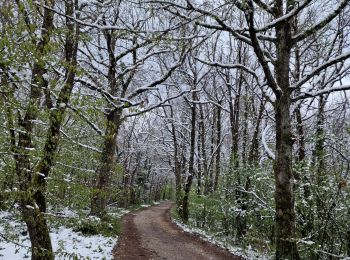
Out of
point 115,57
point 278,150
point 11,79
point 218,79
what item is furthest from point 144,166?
point 11,79

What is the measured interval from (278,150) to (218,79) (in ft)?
57.4

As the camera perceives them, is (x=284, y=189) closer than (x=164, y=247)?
Yes

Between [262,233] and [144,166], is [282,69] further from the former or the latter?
[144,166]

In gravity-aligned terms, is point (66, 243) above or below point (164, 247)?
above

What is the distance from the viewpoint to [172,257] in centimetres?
Answer: 1091

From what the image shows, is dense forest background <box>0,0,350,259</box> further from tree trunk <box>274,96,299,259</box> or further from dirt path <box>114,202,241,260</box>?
dirt path <box>114,202,241,260</box>

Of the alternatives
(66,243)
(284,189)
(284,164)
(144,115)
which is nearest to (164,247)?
(66,243)

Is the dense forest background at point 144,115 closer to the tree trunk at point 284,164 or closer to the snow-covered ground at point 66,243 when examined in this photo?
the tree trunk at point 284,164

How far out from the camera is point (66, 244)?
34.9ft

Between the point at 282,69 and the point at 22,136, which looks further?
the point at 282,69

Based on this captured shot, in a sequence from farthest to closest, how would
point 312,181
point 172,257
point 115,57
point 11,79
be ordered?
point 115,57, point 172,257, point 312,181, point 11,79

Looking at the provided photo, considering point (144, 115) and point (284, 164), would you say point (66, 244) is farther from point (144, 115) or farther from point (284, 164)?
point (284, 164)

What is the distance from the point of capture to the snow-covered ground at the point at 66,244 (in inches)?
360

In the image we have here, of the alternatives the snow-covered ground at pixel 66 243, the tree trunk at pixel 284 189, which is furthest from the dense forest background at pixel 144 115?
the snow-covered ground at pixel 66 243
